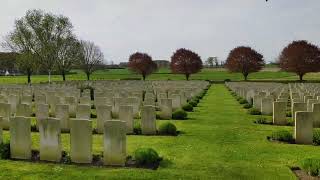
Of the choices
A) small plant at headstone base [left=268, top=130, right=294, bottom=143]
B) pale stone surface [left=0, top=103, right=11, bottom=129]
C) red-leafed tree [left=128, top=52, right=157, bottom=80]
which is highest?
red-leafed tree [left=128, top=52, right=157, bottom=80]

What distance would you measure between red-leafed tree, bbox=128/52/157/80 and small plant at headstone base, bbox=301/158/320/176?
83109 millimetres

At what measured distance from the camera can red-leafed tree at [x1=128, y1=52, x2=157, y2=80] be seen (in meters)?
93.2

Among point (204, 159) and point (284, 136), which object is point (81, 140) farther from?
point (284, 136)

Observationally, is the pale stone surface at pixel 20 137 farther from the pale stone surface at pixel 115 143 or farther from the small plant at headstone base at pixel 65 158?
the pale stone surface at pixel 115 143

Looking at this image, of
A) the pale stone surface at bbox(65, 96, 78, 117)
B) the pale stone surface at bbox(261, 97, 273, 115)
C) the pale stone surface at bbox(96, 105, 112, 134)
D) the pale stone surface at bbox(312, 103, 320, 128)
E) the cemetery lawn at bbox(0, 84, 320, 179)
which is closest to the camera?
the cemetery lawn at bbox(0, 84, 320, 179)

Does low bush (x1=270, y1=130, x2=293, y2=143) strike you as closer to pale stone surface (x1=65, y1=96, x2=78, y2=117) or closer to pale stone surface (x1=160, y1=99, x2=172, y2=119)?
pale stone surface (x1=160, y1=99, x2=172, y2=119)

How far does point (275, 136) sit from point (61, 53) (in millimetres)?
57712

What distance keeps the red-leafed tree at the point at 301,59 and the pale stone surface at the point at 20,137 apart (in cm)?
6918

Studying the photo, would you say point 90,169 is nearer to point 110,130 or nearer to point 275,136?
point 110,130

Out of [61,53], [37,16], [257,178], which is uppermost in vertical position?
[37,16]

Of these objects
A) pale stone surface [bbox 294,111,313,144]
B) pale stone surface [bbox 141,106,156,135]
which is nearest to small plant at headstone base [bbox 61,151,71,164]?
pale stone surface [bbox 141,106,156,135]

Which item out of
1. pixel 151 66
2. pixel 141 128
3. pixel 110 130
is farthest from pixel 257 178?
pixel 151 66

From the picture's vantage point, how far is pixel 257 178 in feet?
30.0

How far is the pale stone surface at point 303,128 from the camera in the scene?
12.8 m
